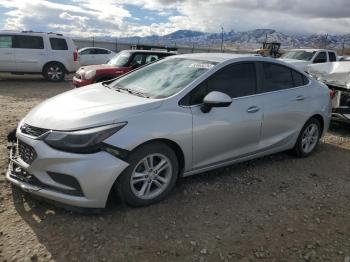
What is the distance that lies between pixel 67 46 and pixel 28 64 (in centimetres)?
169

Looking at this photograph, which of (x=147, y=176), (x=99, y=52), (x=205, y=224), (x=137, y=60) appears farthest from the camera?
(x=99, y=52)

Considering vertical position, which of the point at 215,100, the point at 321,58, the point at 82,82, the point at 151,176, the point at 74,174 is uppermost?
the point at 321,58

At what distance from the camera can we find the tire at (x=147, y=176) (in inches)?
143

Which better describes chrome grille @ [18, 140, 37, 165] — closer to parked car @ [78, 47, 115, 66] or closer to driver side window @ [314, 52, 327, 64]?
driver side window @ [314, 52, 327, 64]

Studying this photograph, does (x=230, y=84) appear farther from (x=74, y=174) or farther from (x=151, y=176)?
(x=74, y=174)

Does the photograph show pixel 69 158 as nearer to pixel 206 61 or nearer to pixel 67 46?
pixel 206 61

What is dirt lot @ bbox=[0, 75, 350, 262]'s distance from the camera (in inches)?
125

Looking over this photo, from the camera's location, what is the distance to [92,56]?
21547mm

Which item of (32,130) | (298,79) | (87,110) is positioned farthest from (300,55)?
(32,130)

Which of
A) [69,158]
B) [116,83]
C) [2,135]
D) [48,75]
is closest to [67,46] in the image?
[48,75]

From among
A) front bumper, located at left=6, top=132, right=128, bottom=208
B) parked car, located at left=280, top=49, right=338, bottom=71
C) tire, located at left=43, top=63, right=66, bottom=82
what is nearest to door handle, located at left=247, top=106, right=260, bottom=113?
front bumper, located at left=6, top=132, right=128, bottom=208

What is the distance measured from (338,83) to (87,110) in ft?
18.9

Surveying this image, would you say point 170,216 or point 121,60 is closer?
point 170,216

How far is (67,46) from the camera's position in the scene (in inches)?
592
